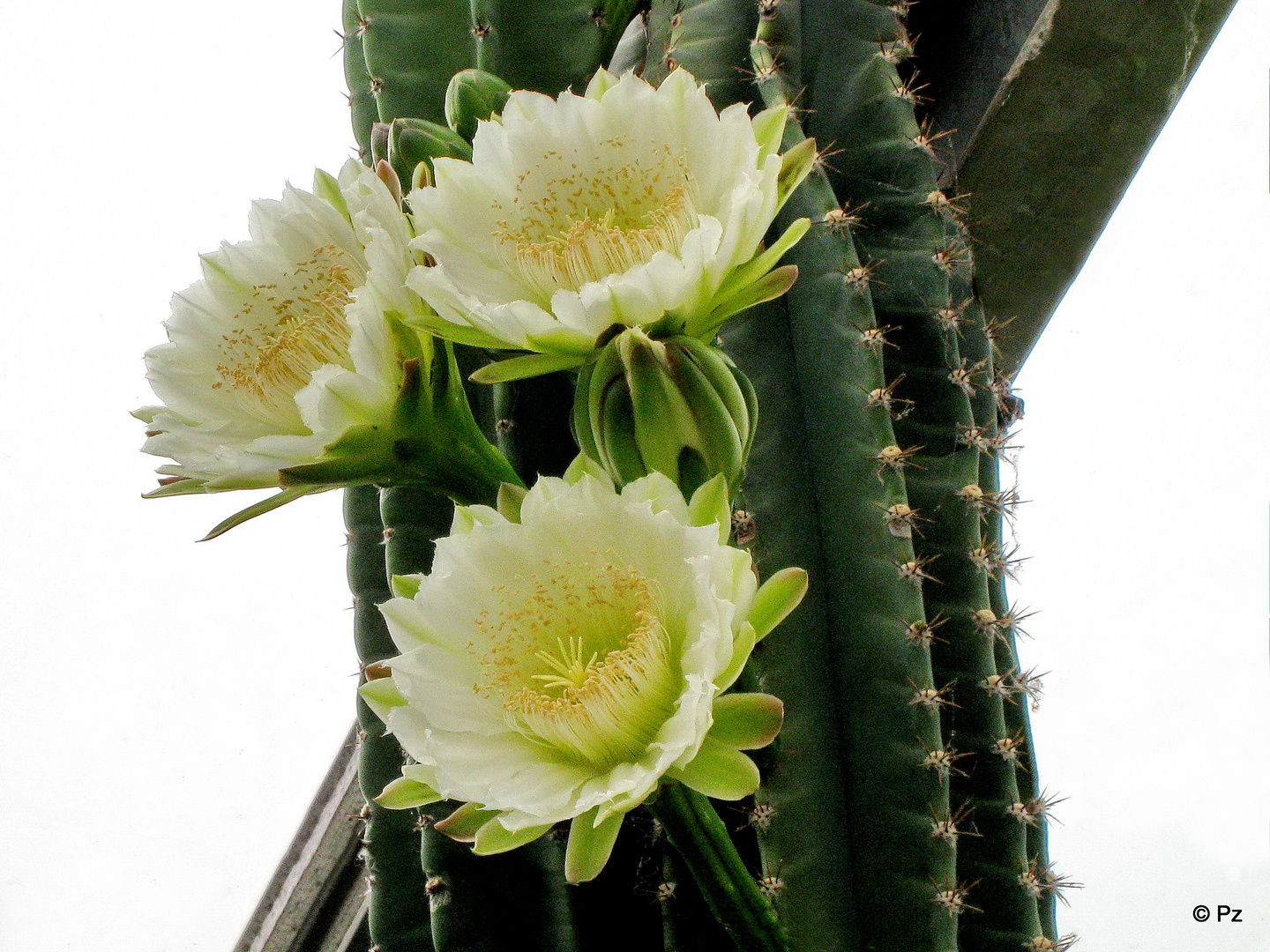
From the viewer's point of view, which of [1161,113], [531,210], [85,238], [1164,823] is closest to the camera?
[531,210]

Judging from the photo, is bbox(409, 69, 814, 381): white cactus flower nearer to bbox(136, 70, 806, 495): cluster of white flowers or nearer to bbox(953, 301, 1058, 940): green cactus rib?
bbox(136, 70, 806, 495): cluster of white flowers

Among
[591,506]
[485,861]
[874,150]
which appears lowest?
[485,861]

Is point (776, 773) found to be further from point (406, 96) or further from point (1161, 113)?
point (1161, 113)

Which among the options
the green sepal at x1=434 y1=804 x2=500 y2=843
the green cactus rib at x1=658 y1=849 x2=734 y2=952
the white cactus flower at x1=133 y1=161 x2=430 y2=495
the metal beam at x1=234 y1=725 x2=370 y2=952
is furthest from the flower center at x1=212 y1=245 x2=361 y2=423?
the metal beam at x1=234 y1=725 x2=370 y2=952

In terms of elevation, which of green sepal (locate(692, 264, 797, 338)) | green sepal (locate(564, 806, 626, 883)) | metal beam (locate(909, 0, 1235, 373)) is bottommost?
green sepal (locate(564, 806, 626, 883))

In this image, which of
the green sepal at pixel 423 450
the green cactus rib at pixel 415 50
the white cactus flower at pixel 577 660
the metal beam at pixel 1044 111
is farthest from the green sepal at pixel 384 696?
the metal beam at pixel 1044 111

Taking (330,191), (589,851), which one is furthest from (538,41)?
(589,851)

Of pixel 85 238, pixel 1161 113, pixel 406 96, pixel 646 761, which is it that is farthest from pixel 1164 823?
pixel 85 238
